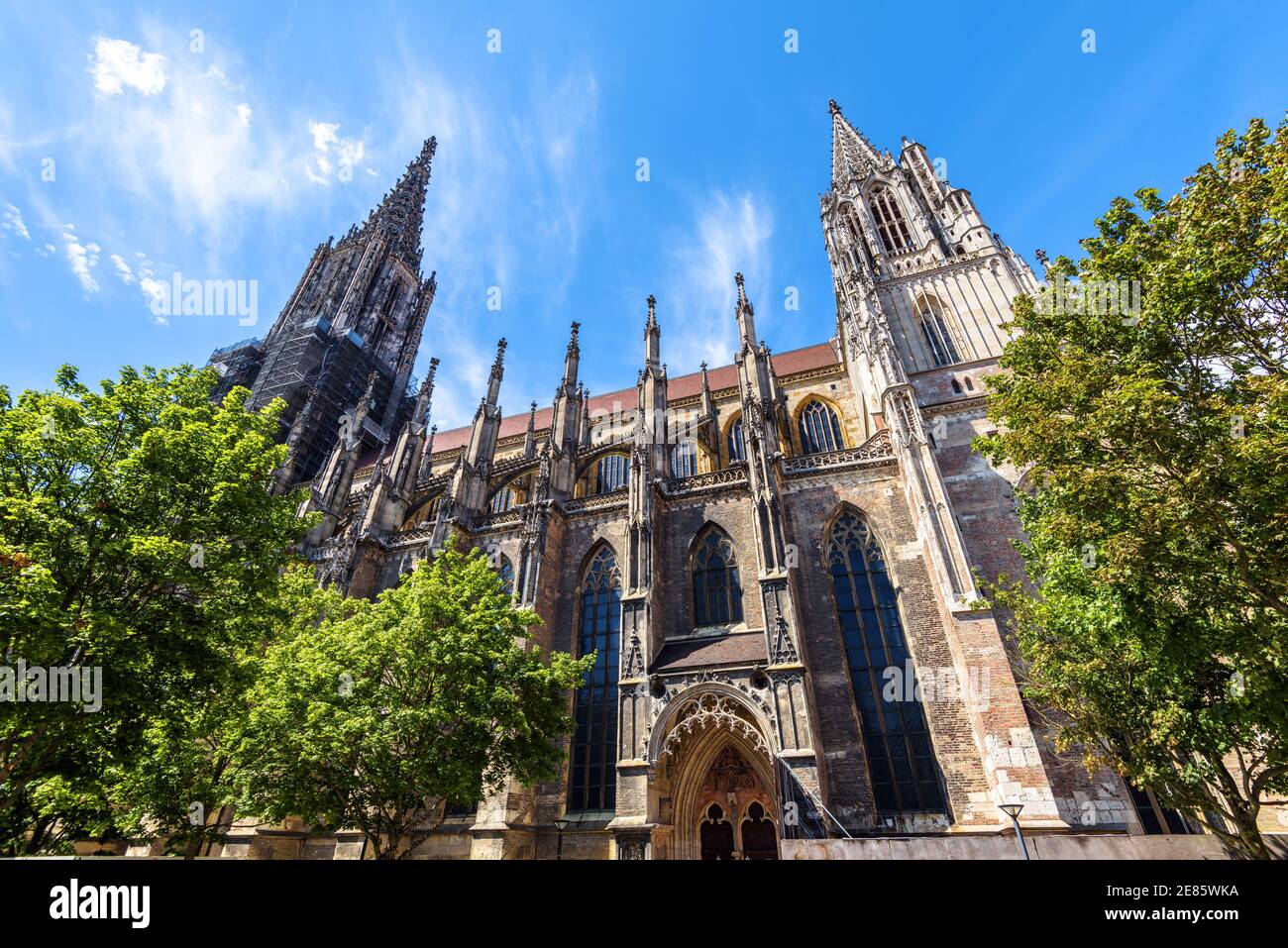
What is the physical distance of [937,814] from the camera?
1324 centimetres

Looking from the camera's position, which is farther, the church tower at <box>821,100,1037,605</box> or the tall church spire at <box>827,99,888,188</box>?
the tall church spire at <box>827,99,888,188</box>

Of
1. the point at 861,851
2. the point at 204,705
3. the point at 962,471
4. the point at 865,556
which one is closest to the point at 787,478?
the point at 865,556

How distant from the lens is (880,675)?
50.0ft

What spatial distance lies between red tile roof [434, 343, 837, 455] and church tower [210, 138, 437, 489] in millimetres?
7856

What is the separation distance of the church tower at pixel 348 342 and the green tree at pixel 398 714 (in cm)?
2290

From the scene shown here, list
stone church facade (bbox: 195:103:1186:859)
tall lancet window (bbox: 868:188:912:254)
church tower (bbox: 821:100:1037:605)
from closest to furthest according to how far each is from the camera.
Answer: stone church facade (bbox: 195:103:1186:859), church tower (bbox: 821:100:1037:605), tall lancet window (bbox: 868:188:912:254)

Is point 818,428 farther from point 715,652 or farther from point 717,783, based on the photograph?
point 717,783

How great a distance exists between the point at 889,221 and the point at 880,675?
23998 millimetres

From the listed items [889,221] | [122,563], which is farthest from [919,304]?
[122,563]

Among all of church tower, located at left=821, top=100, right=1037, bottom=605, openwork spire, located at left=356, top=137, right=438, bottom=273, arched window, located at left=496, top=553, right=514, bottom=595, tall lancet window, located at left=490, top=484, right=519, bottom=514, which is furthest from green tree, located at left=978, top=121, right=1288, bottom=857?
openwork spire, located at left=356, top=137, right=438, bottom=273

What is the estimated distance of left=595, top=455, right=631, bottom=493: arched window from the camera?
88.0 ft

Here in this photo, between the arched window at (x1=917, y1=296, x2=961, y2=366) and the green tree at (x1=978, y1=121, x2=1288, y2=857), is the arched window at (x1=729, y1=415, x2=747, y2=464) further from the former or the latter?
the green tree at (x1=978, y1=121, x2=1288, y2=857)

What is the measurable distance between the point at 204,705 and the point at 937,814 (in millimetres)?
15440
